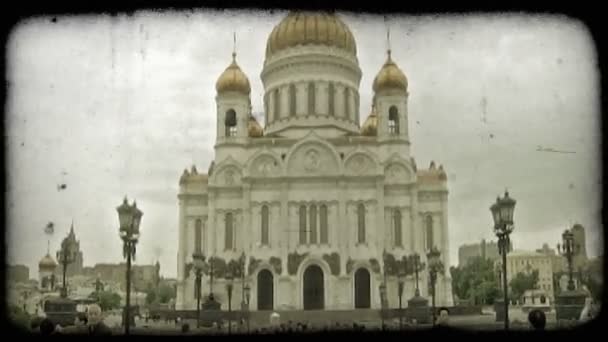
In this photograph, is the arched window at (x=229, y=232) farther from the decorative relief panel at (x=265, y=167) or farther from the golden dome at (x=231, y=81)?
the golden dome at (x=231, y=81)

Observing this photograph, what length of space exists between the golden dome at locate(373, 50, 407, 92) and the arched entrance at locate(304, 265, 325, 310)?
6104mm

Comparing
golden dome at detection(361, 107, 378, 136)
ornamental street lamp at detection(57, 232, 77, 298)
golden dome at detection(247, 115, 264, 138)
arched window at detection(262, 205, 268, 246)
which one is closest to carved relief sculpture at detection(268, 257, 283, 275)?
arched window at detection(262, 205, 268, 246)

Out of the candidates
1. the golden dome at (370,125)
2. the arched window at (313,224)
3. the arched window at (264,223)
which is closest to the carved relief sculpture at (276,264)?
the arched window at (264,223)

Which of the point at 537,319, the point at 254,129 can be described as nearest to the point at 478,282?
the point at 254,129

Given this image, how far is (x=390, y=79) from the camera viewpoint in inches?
885

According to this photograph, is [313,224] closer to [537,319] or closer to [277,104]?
[277,104]

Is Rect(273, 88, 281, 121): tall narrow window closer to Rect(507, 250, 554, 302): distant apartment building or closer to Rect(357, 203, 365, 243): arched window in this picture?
Rect(357, 203, 365, 243): arched window

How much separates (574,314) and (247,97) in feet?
55.4

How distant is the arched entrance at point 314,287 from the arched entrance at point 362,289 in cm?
107

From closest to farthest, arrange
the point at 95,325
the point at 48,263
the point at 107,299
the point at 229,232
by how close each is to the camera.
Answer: the point at 95,325, the point at 48,263, the point at 107,299, the point at 229,232

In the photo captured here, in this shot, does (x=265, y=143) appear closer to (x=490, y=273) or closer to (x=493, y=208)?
(x=490, y=273)

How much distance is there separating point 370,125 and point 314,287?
23.0ft

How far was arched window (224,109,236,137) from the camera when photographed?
24312 millimetres

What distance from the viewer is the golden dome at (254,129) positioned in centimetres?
2580
